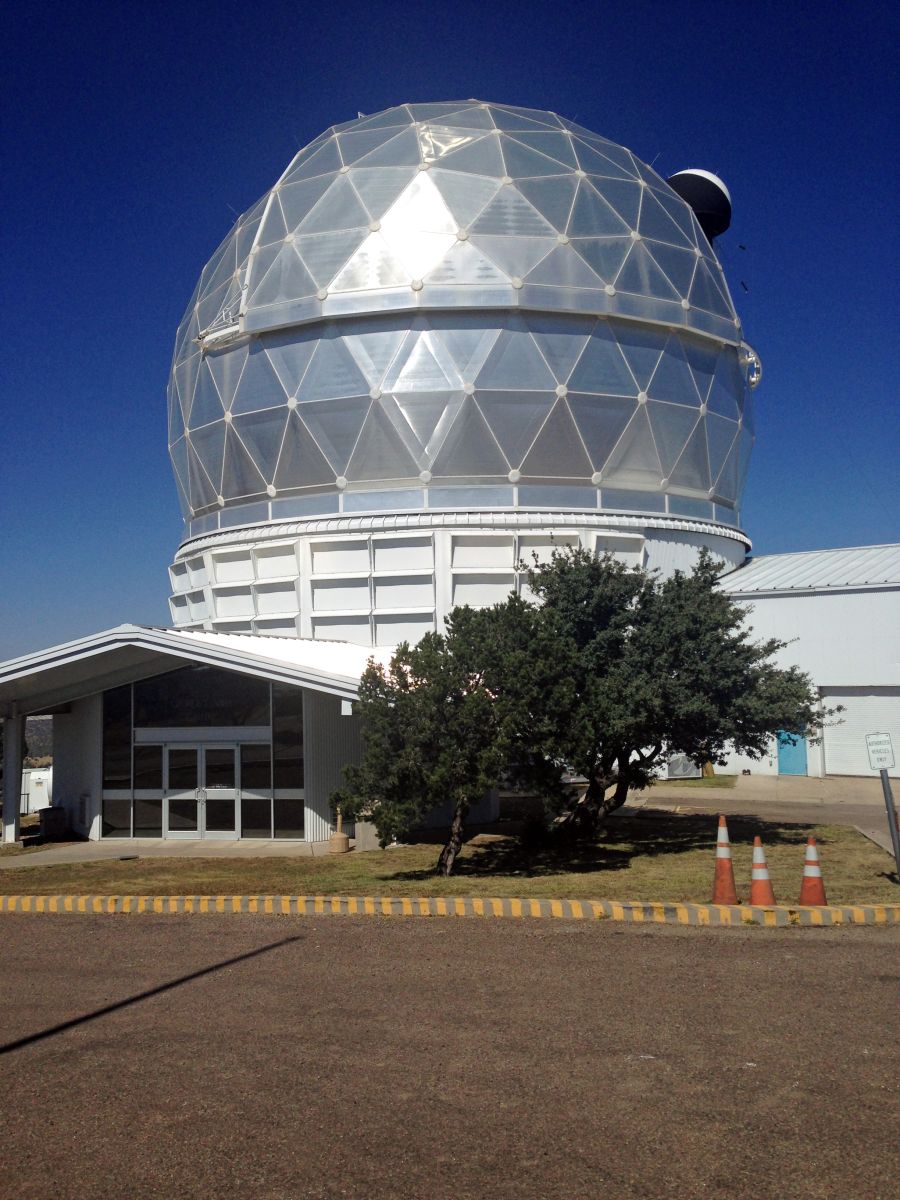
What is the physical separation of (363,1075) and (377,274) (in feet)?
80.0

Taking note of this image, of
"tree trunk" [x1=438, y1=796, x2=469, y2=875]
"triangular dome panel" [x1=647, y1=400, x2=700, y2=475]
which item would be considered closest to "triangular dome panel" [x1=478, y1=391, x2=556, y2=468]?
"triangular dome panel" [x1=647, y1=400, x2=700, y2=475]

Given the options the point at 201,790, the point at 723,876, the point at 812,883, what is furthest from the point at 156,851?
the point at 812,883

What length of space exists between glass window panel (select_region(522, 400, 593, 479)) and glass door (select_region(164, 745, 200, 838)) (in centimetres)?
1141

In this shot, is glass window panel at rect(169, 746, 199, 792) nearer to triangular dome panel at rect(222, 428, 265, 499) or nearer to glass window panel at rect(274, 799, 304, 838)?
glass window panel at rect(274, 799, 304, 838)

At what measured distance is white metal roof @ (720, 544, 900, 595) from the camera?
2891 centimetres

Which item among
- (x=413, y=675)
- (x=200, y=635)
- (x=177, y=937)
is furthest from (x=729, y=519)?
(x=177, y=937)

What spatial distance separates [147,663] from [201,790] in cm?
269

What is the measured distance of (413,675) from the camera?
15.2 meters


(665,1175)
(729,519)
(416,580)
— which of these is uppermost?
(729,519)

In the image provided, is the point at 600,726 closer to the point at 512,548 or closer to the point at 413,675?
the point at 413,675

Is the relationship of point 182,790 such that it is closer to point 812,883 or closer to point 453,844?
point 453,844

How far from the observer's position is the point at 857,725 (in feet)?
94.8

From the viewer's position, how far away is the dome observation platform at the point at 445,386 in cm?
2753

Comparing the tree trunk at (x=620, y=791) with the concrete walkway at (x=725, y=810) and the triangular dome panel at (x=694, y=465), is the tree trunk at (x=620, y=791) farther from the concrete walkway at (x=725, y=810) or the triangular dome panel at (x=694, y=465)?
the triangular dome panel at (x=694, y=465)
